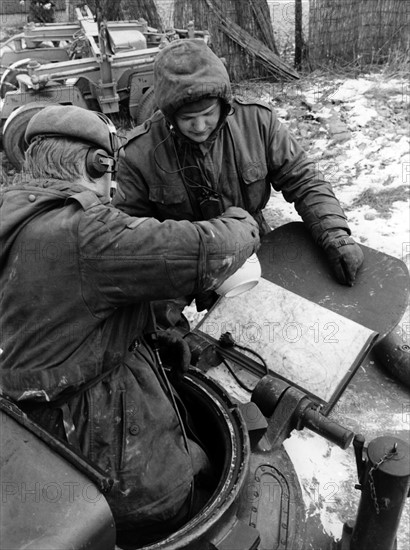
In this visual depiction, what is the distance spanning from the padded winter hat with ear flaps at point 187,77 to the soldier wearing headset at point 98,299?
92 cm

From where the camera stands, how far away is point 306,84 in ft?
23.9

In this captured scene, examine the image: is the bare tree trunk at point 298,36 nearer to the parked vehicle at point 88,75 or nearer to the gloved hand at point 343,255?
the parked vehicle at point 88,75

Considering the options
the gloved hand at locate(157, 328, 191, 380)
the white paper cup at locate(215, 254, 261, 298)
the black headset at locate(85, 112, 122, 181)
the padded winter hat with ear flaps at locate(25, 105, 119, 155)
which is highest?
the padded winter hat with ear flaps at locate(25, 105, 119, 155)

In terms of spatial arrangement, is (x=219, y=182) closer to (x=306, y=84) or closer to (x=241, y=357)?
(x=241, y=357)

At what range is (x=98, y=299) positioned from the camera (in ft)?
5.06

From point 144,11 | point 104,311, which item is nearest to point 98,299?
point 104,311

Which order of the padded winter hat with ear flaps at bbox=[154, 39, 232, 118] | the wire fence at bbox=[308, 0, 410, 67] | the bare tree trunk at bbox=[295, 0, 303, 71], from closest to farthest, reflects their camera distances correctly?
the padded winter hat with ear flaps at bbox=[154, 39, 232, 118] → the wire fence at bbox=[308, 0, 410, 67] → the bare tree trunk at bbox=[295, 0, 303, 71]

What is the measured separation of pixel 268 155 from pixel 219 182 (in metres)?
0.30

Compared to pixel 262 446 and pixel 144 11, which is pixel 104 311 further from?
pixel 144 11

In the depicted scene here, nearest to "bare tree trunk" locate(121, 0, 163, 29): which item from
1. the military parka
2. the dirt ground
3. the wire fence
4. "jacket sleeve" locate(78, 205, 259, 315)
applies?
the dirt ground

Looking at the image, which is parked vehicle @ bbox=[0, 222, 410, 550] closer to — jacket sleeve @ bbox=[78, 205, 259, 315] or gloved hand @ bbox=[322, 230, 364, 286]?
gloved hand @ bbox=[322, 230, 364, 286]

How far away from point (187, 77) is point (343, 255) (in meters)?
1.11

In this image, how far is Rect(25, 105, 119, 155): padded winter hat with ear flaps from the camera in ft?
5.28

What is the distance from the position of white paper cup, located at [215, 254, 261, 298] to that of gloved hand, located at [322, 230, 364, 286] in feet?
2.10
